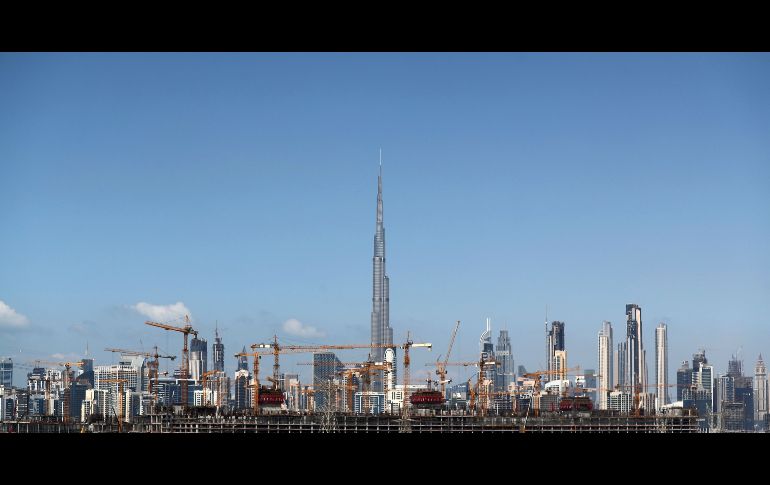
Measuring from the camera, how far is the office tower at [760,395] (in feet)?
551

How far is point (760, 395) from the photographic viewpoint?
17388 centimetres

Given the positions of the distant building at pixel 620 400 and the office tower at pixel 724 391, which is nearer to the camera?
the office tower at pixel 724 391

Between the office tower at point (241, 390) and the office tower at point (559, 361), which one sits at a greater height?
the office tower at point (559, 361)

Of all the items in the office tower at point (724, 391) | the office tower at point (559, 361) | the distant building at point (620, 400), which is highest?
the office tower at point (559, 361)

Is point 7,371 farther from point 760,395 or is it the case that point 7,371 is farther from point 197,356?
point 760,395

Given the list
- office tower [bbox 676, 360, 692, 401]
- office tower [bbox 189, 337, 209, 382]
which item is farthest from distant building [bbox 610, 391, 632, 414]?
office tower [bbox 189, 337, 209, 382]

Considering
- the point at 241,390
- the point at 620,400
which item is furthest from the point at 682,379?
the point at 241,390

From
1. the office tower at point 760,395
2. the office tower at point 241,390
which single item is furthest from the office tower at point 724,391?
the office tower at point 241,390

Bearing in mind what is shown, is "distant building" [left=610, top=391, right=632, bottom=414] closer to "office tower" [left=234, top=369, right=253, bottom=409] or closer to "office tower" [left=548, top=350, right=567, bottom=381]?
"office tower" [left=548, top=350, right=567, bottom=381]

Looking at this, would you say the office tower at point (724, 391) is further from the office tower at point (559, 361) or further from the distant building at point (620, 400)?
the office tower at point (559, 361)

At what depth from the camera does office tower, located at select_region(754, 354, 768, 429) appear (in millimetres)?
168000
